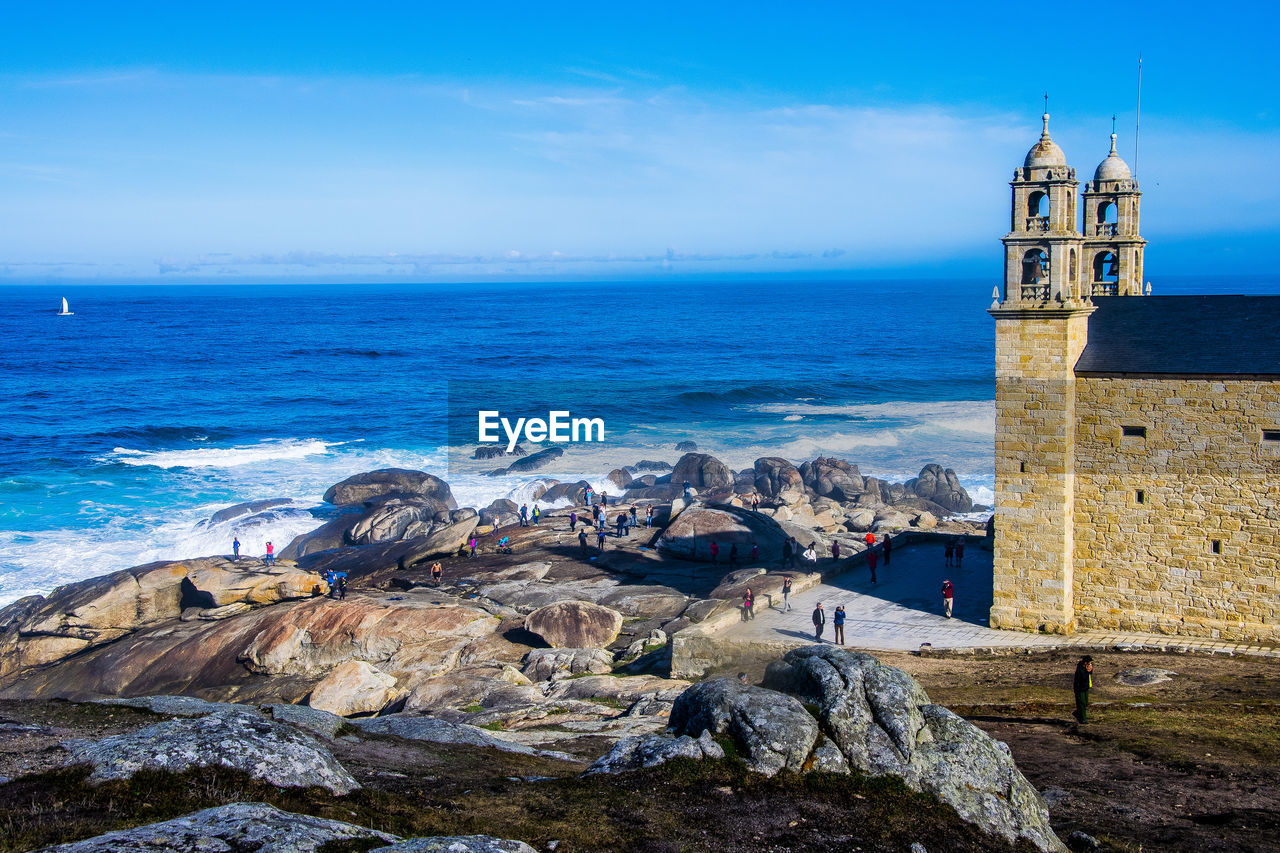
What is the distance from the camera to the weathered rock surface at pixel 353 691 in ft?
66.8

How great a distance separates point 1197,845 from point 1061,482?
11578mm

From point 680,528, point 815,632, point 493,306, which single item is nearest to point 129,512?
point 680,528

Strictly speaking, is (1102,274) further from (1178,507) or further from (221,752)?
(221,752)

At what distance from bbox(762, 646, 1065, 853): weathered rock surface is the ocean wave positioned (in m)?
50.5

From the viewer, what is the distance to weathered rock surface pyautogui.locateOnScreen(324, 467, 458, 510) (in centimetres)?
4572

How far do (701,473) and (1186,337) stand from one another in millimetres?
27412

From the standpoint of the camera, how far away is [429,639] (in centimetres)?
2430

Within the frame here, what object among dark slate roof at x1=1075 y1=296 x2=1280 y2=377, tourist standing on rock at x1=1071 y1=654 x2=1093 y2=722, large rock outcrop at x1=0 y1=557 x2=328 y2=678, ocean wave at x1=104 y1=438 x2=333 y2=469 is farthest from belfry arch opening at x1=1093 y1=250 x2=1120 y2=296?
ocean wave at x1=104 y1=438 x2=333 y2=469

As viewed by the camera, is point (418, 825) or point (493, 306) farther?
point (493, 306)

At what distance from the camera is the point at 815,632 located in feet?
76.0

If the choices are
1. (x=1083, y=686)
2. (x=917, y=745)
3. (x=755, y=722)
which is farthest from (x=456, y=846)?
(x=1083, y=686)

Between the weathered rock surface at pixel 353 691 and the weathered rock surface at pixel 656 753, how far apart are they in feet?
34.7

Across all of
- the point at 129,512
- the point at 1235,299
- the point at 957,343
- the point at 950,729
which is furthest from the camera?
the point at 957,343

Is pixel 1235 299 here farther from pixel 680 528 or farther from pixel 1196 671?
pixel 680 528
